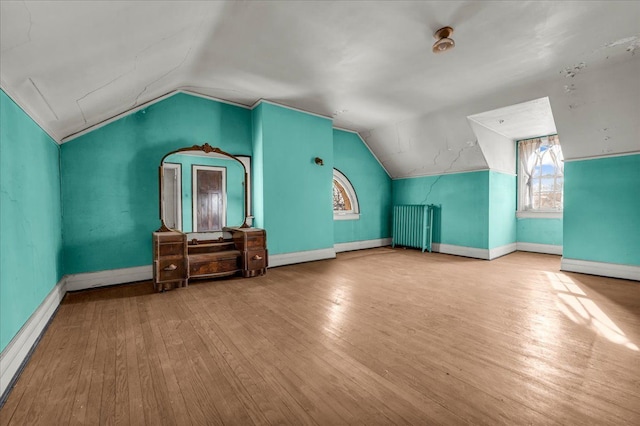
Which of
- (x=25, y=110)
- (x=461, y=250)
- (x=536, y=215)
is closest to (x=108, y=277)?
(x=25, y=110)

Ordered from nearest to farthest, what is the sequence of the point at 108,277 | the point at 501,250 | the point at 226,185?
the point at 108,277, the point at 226,185, the point at 501,250

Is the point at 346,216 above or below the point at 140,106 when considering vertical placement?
below

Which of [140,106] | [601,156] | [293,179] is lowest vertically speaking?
[293,179]

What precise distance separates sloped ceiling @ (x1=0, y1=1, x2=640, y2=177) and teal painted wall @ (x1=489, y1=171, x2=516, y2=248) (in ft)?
5.69

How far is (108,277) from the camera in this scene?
11.2ft

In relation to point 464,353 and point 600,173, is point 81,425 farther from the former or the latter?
point 600,173

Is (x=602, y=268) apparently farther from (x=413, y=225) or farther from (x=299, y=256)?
(x=299, y=256)

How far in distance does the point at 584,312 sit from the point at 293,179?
390 cm

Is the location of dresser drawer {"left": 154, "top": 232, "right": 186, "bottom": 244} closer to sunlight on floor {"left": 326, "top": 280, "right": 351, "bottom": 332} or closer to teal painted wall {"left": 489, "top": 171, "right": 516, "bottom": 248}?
sunlight on floor {"left": 326, "top": 280, "right": 351, "bottom": 332}

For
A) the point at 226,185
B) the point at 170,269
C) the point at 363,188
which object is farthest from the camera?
the point at 363,188

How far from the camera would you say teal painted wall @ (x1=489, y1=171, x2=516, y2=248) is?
17.1 ft

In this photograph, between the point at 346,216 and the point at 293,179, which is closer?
the point at 293,179

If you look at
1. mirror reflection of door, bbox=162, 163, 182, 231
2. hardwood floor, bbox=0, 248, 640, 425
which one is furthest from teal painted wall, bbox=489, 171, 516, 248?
mirror reflection of door, bbox=162, 163, 182, 231

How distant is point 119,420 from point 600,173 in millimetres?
5936
